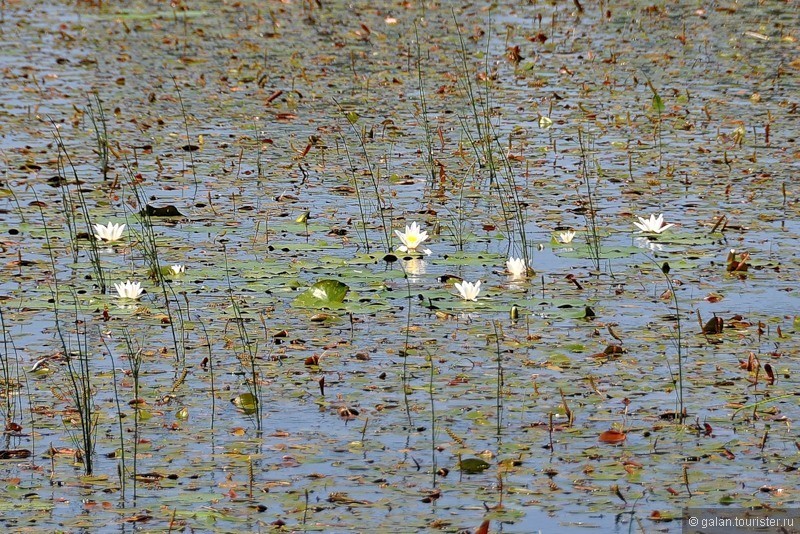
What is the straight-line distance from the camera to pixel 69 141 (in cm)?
865

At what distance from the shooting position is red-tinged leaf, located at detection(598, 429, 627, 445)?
4.11 metres

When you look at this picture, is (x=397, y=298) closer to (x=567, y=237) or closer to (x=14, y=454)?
(x=567, y=237)

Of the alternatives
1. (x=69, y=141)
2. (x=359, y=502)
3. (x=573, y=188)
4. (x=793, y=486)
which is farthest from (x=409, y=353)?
(x=69, y=141)

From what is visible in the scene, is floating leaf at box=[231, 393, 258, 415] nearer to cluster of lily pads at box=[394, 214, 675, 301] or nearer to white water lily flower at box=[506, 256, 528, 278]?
cluster of lily pads at box=[394, 214, 675, 301]

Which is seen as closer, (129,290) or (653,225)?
(129,290)

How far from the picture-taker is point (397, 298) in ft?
18.4

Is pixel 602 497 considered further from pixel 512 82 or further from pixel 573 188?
pixel 512 82

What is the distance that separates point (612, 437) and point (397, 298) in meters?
1.67

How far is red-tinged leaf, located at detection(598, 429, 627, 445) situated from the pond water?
0.08 feet

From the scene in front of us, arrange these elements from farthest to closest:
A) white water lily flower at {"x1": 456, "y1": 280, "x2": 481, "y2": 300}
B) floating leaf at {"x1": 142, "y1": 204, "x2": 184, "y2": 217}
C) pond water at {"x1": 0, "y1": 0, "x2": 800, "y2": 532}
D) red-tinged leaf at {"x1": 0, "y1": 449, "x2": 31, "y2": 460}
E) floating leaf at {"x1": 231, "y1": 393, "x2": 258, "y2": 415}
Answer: floating leaf at {"x1": 142, "y1": 204, "x2": 184, "y2": 217} < white water lily flower at {"x1": 456, "y1": 280, "x2": 481, "y2": 300} < floating leaf at {"x1": 231, "y1": 393, "x2": 258, "y2": 415} < red-tinged leaf at {"x1": 0, "y1": 449, "x2": 31, "y2": 460} < pond water at {"x1": 0, "y1": 0, "x2": 800, "y2": 532}

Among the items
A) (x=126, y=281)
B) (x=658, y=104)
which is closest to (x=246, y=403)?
(x=126, y=281)

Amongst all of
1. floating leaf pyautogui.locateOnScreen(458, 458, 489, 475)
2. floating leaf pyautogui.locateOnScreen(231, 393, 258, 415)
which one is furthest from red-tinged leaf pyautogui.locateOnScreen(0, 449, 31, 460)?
floating leaf pyautogui.locateOnScreen(458, 458, 489, 475)

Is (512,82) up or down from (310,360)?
up

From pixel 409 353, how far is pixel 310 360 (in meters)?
0.37
